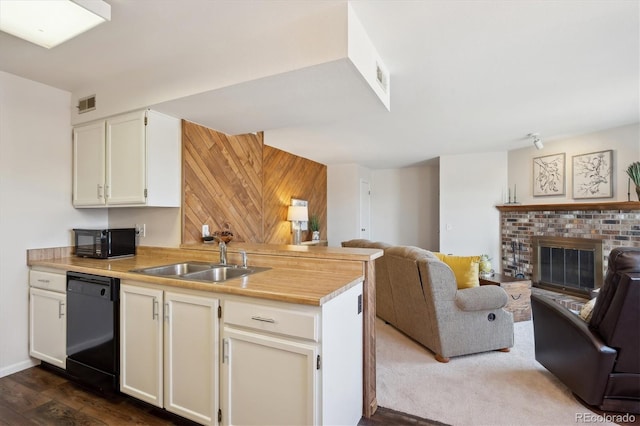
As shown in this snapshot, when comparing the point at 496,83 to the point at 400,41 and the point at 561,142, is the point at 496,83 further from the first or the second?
the point at 561,142

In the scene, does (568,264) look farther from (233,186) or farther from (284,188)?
(233,186)

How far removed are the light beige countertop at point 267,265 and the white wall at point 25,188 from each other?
0.56ft

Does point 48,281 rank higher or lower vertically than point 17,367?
higher

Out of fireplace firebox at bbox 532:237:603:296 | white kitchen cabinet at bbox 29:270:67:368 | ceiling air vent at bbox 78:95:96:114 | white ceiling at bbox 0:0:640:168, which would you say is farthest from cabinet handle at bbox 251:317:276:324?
fireplace firebox at bbox 532:237:603:296

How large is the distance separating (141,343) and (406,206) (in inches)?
239

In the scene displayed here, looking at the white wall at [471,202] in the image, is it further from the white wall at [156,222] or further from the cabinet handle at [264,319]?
the cabinet handle at [264,319]

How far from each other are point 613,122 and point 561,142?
845 mm

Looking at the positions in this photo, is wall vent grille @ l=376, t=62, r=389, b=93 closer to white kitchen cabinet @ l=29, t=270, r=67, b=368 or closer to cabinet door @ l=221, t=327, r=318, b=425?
cabinet door @ l=221, t=327, r=318, b=425

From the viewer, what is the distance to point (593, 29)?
200cm

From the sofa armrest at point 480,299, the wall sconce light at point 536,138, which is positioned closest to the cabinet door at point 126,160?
the sofa armrest at point 480,299

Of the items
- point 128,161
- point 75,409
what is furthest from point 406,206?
point 75,409

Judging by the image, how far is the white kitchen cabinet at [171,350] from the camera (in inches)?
68.7

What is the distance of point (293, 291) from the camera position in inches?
61.7

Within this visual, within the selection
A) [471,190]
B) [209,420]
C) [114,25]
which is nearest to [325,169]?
[471,190]
